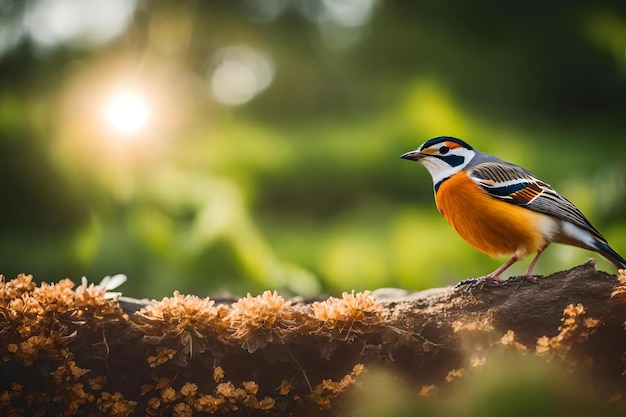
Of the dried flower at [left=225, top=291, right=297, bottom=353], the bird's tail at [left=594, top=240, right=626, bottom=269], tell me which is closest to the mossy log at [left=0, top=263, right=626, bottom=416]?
the dried flower at [left=225, top=291, right=297, bottom=353]

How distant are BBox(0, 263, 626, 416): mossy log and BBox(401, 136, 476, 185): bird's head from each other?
50 centimetres

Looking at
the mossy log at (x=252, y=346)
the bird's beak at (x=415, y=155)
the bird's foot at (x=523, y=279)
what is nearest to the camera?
the mossy log at (x=252, y=346)

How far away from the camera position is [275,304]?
2.20 meters

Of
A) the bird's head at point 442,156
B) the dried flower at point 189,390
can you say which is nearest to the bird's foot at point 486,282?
the bird's head at point 442,156

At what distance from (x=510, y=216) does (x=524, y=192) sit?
12cm

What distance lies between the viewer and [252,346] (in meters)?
2.14

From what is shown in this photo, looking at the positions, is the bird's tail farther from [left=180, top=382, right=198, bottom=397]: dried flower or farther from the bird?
[left=180, top=382, right=198, bottom=397]: dried flower

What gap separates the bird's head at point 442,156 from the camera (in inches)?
98.1

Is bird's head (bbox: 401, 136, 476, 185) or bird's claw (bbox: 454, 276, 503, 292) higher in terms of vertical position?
bird's head (bbox: 401, 136, 476, 185)

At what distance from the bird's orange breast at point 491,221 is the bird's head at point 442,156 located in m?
0.09

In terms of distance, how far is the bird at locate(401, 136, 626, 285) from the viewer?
2338 mm

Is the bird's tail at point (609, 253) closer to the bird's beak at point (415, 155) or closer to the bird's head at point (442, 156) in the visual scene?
the bird's head at point (442, 156)

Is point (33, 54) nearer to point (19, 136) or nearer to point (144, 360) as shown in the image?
point (19, 136)

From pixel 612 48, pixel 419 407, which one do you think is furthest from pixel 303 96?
pixel 419 407
